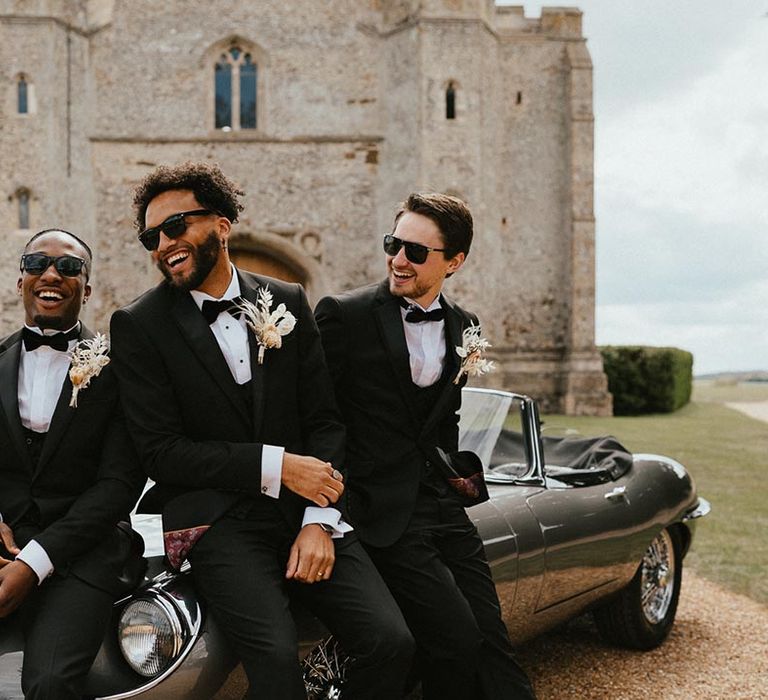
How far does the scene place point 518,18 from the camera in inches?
851

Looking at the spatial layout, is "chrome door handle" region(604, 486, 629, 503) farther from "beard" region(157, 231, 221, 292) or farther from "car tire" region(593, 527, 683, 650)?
"beard" region(157, 231, 221, 292)

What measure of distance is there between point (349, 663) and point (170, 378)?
106 cm

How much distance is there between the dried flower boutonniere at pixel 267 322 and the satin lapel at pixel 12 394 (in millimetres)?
801

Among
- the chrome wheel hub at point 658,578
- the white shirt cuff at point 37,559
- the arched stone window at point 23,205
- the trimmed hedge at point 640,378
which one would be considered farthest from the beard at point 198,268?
the trimmed hedge at point 640,378

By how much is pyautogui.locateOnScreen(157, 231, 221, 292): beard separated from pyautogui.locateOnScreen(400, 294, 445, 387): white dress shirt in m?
0.77

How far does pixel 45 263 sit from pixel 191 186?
1.93ft

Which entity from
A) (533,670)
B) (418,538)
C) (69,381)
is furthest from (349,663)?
(533,670)

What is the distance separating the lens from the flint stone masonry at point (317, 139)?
63.0ft

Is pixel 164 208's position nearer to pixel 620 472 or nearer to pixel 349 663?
pixel 349 663

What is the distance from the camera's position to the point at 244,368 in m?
2.84

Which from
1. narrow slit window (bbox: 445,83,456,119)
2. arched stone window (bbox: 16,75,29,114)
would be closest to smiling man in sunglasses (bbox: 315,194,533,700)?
narrow slit window (bbox: 445,83,456,119)

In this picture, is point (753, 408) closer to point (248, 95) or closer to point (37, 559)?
point (248, 95)

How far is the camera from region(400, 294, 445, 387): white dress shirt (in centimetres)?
324

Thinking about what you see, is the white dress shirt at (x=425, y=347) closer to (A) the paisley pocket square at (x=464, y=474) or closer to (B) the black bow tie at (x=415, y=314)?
(B) the black bow tie at (x=415, y=314)
